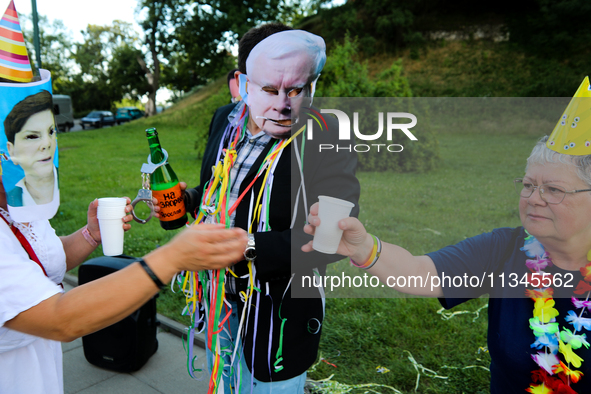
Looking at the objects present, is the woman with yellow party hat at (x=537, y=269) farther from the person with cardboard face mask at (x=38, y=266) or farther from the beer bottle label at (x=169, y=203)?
the beer bottle label at (x=169, y=203)

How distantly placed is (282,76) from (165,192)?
31.1 inches

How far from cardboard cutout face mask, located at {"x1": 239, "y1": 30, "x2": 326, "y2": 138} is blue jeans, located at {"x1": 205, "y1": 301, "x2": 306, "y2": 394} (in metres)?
0.85

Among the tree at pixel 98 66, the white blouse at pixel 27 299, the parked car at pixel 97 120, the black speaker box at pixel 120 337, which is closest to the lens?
the white blouse at pixel 27 299

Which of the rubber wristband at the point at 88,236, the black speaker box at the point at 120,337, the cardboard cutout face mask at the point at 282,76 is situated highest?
the cardboard cutout face mask at the point at 282,76

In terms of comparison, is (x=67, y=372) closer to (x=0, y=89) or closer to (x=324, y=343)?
(x=324, y=343)

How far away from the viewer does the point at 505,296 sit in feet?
5.75

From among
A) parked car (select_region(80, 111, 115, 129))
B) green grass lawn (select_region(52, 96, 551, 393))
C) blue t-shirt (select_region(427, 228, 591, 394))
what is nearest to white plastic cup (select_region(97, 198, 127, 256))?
blue t-shirt (select_region(427, 228, 591, 394))

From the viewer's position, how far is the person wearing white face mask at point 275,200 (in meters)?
1.69

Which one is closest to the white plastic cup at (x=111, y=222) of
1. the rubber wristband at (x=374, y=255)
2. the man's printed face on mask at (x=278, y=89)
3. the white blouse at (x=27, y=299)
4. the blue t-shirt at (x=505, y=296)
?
the white blouse at (x=27, y=299)

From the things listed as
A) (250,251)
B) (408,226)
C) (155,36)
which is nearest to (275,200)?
(250,251)

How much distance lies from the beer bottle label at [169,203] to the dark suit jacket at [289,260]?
36 centimetres

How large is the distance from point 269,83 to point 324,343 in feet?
8.25

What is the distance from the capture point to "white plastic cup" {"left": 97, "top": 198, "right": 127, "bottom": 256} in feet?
5.55

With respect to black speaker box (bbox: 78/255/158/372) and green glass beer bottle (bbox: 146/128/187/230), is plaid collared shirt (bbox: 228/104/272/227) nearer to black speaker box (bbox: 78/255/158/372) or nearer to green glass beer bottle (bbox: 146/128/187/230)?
green glass beer bottle (bbox: 146/128/187/230)
